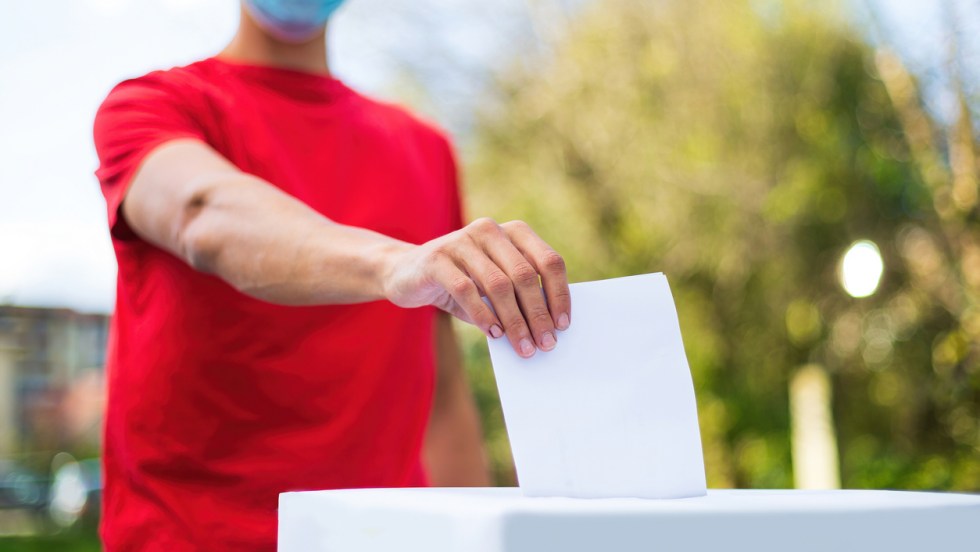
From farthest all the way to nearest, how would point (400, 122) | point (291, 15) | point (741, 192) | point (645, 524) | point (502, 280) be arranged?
point (741, 192), point (400, 122), point (291, 15), point (502, 280), point (645, 524)

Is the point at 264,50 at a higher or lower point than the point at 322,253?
higher

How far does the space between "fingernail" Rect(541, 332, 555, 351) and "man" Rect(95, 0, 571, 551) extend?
0.07 m

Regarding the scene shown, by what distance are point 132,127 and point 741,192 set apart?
255 inches

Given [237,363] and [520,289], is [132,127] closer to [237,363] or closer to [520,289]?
[237,363]

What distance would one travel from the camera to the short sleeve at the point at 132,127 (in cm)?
126

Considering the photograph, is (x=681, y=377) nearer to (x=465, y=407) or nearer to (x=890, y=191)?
(x=465, y=407)

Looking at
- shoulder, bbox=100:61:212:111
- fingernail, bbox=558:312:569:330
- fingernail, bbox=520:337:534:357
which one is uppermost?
shoulder, bbox=100:61:212:111

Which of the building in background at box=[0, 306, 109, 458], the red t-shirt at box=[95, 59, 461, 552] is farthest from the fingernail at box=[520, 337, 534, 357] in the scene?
the building in background at box=[0, 306, 109, 458]

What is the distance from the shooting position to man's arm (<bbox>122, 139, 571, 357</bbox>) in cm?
89

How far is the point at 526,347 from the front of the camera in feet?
2.99

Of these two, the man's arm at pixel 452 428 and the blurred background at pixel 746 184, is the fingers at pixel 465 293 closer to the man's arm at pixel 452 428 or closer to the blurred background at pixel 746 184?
the man's arm at pixel 452 428

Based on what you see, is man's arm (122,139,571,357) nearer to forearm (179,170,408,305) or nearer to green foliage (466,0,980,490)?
forearm (179,170,408,305)

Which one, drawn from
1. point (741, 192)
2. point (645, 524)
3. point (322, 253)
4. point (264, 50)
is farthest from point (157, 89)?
point (741, 192)

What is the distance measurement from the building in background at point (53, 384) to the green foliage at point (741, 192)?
784 centimetres
